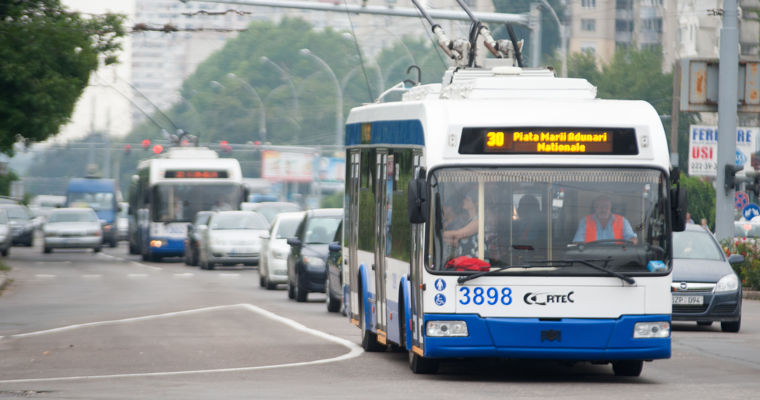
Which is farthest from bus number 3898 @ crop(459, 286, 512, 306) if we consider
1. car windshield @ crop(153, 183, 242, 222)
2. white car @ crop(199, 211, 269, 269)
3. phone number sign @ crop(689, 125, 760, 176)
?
car windshield @ crop(153, 183, 242, 222)


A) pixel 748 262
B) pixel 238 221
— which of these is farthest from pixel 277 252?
pixel 238 221

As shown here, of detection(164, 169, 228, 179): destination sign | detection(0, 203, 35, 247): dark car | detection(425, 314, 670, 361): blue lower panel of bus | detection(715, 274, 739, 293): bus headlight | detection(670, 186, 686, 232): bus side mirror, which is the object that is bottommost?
detection(0, 203, 35, 247): dark car

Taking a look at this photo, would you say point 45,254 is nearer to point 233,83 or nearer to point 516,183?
point 516,183

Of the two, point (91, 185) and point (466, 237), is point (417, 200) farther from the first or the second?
point (91, 185)

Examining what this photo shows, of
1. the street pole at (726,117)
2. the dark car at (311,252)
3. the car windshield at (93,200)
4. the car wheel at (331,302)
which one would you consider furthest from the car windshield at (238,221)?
the car windshield at (93,200)

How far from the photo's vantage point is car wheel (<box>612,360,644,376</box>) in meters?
13.7

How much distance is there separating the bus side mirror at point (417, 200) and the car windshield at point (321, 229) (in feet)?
46.4

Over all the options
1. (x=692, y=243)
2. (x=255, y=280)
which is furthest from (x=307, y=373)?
(x=255, y=280)

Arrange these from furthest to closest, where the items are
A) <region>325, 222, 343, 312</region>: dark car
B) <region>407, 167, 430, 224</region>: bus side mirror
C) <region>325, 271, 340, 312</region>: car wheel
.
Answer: <region>325, 271, 340, 312</region>: car wheel → <region>325, 222, 343, 312</region>: dark car → <region>407, 167, 430, 224</region>: bus side mirror

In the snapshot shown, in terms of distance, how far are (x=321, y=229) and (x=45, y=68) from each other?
514 inches

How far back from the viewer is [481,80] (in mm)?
14047

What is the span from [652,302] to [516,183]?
1.40 m

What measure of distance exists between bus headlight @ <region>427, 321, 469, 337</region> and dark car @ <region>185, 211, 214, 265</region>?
29366 millimetres

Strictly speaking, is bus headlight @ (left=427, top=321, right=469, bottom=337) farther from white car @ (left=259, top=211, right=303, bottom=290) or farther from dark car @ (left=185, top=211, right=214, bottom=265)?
dark car @ (left=185, top=211, right=214, bottom=265)
